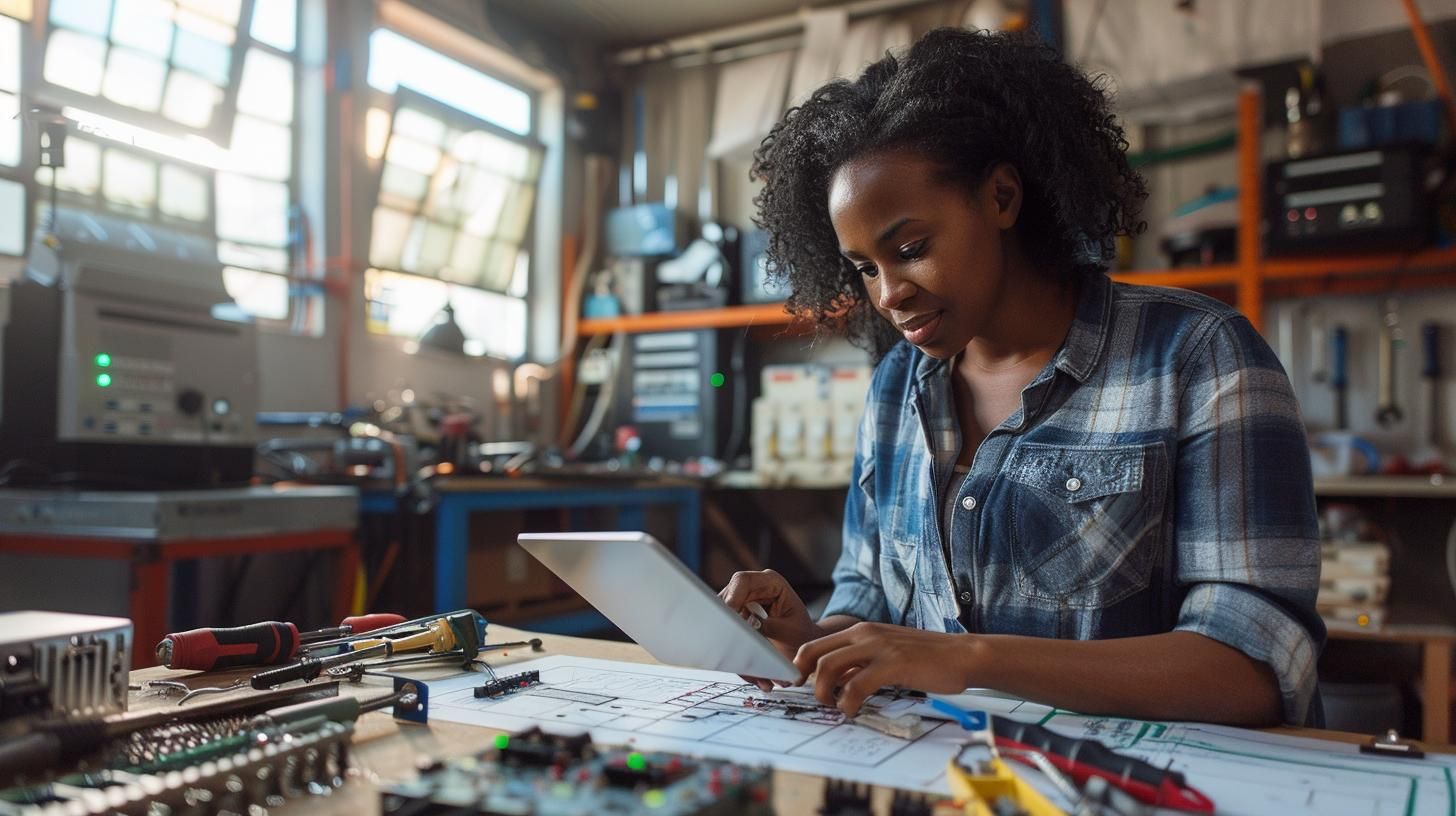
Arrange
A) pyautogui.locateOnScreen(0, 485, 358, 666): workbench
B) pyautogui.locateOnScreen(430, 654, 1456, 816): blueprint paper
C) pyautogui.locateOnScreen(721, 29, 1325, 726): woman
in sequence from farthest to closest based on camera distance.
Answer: pyautogui.locateOnScreen(0, 485, 358, 666): workbench < pyautogui.locateOnScreen(721, 29, 1325, 726): woman < pyautogui.locateOnScreen(430, 654, 1456, 816): blueprint paper

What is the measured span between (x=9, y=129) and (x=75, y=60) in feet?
3.92

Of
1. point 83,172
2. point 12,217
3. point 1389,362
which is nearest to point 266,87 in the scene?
point 83,172

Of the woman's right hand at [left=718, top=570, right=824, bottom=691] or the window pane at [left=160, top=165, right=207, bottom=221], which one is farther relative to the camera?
the window pane at [left=160, top=165, right=207, bottom=221]

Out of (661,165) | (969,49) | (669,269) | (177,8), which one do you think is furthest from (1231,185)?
(177,8)

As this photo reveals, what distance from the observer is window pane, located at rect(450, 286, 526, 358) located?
406 centimetres

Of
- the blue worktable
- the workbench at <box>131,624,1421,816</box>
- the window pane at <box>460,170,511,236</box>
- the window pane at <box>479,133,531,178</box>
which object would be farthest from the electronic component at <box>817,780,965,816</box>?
the window pane at <box>479,133,531,178</box>

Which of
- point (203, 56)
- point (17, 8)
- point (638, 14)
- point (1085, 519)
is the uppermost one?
point (638, 14)

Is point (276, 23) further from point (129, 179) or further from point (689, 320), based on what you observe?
point (689, 320)

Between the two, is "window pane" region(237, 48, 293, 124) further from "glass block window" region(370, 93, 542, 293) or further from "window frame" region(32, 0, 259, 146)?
"glass block window" region(370, 93, 542, 293)

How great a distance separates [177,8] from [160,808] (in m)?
3.06

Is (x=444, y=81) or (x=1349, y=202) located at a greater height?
(x=444, y=81)

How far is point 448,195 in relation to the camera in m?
3.93

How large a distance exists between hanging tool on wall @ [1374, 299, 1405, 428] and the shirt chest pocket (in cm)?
269

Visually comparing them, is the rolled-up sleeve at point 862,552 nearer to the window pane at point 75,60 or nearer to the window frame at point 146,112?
the window frame at point 146,112
